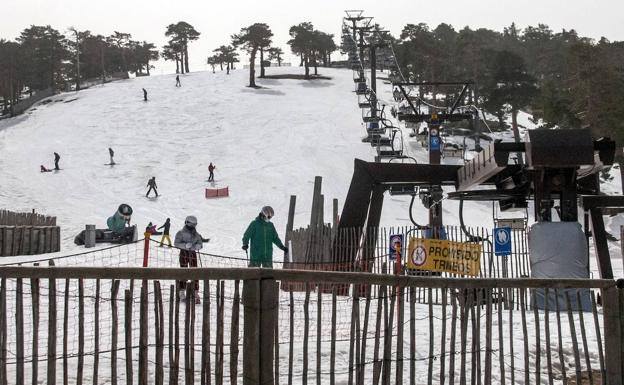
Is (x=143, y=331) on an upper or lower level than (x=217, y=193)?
lower

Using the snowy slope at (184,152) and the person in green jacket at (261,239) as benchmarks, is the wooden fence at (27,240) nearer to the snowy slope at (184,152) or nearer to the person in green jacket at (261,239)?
the snowy slope at (184,152)

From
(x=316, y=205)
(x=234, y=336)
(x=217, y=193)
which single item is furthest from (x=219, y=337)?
(x=217, y=193)

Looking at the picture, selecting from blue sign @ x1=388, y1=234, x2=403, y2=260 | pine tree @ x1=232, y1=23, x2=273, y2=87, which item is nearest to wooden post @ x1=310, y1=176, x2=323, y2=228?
blue sign @ x1=388, y1=234, x2=403, y2=260

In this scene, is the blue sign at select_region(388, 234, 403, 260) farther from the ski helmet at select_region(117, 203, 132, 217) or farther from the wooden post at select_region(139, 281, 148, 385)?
the ski helmet at select_region(117, 203, 132, 217)

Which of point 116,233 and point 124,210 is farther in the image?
point 124,210

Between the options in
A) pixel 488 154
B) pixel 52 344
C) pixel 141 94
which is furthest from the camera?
pixel 141 94

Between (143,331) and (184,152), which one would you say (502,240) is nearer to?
(143,331)

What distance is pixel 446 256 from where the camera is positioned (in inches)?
457

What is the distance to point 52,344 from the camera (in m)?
5.54

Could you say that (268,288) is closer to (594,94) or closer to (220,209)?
(220,209)

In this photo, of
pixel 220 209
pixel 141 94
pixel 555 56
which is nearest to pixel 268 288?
pixel 220 209

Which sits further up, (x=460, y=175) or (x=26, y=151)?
(x=26, y=151)

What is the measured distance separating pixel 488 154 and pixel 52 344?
7.42 metres

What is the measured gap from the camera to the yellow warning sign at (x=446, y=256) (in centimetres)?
1156
